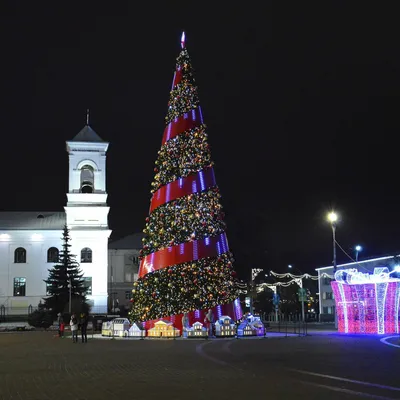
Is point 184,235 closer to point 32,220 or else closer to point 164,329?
point 164,329

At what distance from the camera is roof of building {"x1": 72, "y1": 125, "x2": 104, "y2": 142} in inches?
2800

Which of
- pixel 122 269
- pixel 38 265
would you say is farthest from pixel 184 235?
pixel 122 269

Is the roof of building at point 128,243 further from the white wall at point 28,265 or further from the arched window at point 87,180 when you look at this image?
the arched window at point 87,180

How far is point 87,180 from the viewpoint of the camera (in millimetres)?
72000

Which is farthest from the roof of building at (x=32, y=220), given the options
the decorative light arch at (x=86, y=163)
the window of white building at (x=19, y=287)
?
the decorative light arch at (x=86, y=163)

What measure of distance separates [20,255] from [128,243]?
99.3 feet

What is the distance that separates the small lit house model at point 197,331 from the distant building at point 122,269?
2554 inches

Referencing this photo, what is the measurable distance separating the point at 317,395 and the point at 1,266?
221 ft

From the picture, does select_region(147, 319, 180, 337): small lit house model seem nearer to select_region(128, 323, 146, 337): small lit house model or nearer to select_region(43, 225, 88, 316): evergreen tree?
select_region(128, 323, 146, 337): small lit house model

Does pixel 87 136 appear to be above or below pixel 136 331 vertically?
above

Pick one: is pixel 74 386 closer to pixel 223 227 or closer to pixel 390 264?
pixel 223 227

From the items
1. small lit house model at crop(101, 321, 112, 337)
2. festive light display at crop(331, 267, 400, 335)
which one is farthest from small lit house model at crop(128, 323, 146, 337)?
festive light display at crop(331, 267, 400, 335)

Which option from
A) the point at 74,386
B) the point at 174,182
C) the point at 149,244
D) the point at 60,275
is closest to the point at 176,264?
the point at 149,244

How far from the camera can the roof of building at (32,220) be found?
246 feet
